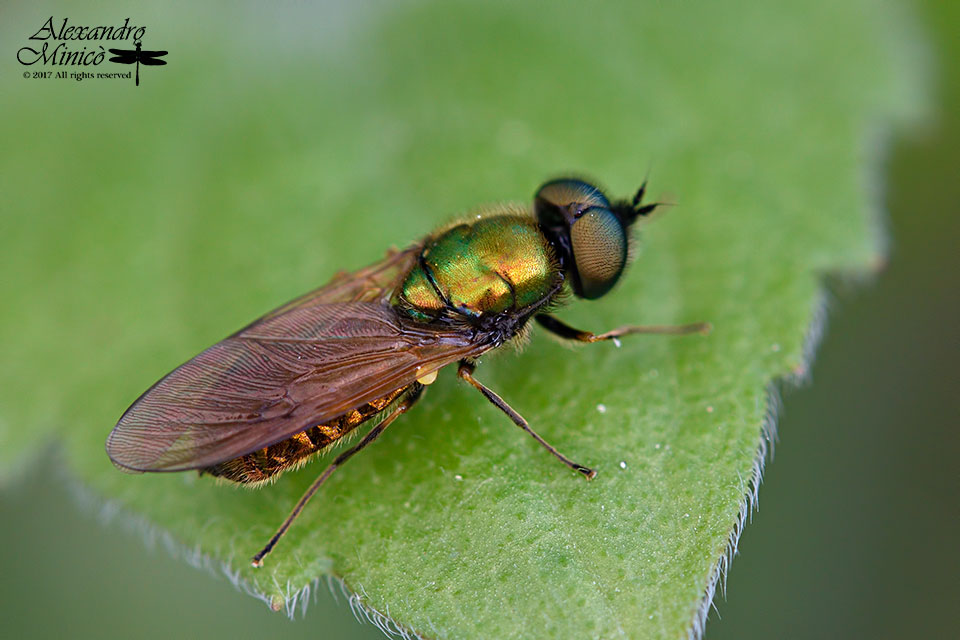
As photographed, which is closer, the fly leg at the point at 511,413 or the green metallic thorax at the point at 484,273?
the fly leg at the point at 511,413

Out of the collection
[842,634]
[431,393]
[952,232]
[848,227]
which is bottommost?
[842,634]

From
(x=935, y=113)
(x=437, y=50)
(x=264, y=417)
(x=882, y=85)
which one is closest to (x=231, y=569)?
(x=264, y=417)

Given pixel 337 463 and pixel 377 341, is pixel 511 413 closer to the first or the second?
pixel 377 341

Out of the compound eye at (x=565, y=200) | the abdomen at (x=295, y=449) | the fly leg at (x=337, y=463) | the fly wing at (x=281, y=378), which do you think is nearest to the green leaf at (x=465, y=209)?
the fly leg at (x=337, y=463)

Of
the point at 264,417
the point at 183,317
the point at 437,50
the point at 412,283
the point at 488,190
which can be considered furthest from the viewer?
the point at 437,50

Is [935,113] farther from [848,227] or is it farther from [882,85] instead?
[848,227]

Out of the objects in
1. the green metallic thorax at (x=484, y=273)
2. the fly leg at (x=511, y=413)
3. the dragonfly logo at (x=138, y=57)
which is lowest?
the fly leg at (x=511, y=413)

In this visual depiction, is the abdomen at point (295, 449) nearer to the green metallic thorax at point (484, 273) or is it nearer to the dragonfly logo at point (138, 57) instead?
the green metallic thorax at point (484, 273)
